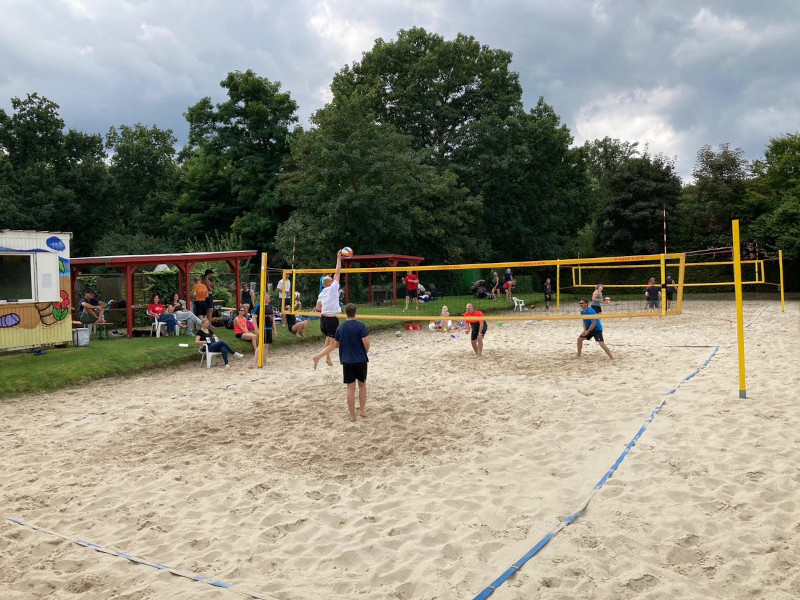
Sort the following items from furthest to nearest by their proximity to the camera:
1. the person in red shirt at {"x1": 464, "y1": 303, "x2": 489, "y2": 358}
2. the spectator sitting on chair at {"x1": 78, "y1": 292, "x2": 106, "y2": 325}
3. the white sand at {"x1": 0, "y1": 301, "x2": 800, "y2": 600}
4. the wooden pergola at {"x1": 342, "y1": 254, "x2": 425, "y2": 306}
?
the wooden pergola at {"x1": 342, "y1": 254, "x2": 425, "y2": 306} → the spectator sitting on chair at {"x1": 78, "y1": 292, "x2": 106, "y2": 325} → the person in red shirt at {"x1": 464, "y1": 303, "x2": 489, "y2": 358} → the white sand at {"x1": 0, "y1": 301, "x2": 800, "y2": 600}

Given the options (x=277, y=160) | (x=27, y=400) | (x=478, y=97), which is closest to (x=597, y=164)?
(x=478, y=97)

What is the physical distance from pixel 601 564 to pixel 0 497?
450 centimetres

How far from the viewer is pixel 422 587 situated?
3342mm

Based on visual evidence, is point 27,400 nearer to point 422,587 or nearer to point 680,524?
point 422,587

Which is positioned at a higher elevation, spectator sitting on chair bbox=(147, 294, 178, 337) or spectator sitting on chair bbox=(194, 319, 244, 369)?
spectator sitting on chair bbox=(147, 294, 178, 337)

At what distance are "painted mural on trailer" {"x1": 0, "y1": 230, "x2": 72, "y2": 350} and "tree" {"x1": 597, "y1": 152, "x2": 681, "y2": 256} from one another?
103 ft

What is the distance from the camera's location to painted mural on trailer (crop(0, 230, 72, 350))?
35.2 ft

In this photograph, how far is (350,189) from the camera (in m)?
23.6

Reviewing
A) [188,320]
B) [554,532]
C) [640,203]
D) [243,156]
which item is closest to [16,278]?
[188,320]

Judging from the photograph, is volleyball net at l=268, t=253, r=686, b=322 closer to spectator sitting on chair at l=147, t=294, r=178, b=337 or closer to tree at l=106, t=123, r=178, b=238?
spectator sitting on chair at l=147, t=294, r=178, b=337

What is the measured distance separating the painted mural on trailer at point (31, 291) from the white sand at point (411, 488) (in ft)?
10.2

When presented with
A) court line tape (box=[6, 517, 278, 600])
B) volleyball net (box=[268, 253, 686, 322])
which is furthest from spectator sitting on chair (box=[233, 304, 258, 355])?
court line tape (box=[6, 517, 278, 600])

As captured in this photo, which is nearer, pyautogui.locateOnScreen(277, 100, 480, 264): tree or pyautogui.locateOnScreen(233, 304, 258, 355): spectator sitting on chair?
pyautogui.locateOnScreen(233, 304, 258, 355): spectator sitting on chair

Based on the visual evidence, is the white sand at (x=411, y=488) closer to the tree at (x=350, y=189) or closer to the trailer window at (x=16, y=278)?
the trailer window at (x=16, y=278)
